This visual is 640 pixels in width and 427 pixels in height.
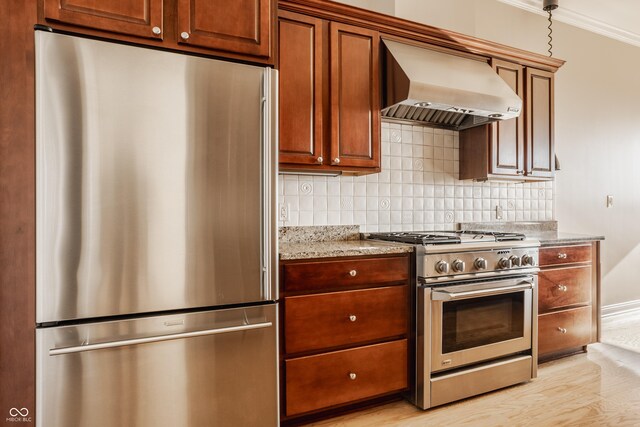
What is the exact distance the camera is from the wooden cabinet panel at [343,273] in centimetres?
191

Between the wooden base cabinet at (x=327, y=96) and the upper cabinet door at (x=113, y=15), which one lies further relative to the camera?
the wooden base cabinet at (x=327, y=96)

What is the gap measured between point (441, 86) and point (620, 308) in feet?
10.7

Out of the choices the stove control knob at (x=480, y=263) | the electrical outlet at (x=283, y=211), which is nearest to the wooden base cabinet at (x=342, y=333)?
the stove control knob at (x=480, y=263)

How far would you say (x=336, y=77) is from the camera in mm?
2285

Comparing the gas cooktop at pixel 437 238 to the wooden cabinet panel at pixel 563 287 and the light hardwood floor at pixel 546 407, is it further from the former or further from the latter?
the light hardwood floor at pixel 546 407

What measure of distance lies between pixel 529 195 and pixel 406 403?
2.24m

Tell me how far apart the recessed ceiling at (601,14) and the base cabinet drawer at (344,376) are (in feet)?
10.5

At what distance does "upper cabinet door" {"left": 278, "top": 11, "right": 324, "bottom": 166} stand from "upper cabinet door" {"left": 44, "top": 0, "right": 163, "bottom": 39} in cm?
73

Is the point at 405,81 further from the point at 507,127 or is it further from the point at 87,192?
the point at 87,192

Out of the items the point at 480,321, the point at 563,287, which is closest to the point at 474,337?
the point at 480,321

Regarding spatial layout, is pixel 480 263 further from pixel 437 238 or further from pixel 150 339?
pixel 150 339

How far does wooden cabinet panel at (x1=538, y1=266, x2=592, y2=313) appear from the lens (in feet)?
8.93

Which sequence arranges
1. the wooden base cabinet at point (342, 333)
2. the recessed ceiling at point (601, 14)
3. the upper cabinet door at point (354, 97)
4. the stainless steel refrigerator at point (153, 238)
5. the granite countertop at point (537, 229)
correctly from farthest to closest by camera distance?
the recessed ceiling at point (601, 14), the granite countertop at point (537, 229), the upper cabinet door at point (354, 97), the wooden base cabinet at point (342, 333), the stainless steel refrigerator at point (153, 238)

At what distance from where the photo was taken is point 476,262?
7.50 feet
